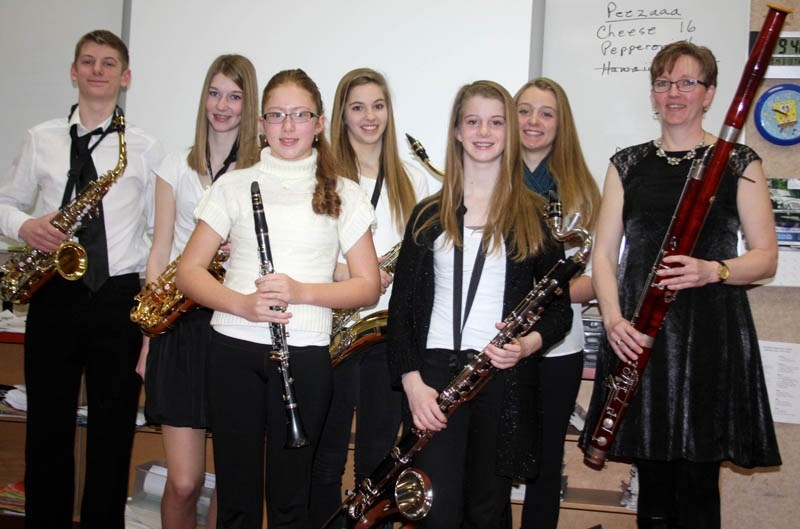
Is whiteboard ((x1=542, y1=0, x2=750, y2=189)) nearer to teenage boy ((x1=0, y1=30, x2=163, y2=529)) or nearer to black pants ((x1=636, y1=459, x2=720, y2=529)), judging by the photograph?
black pants ((x1=636, y1=459, x2=720, y2=529))

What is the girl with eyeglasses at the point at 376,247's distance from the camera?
307 centimetres

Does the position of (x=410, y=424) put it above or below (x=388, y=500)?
above

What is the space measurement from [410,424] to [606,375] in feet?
2.29

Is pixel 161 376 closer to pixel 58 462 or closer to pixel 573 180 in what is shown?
pixel 58 462

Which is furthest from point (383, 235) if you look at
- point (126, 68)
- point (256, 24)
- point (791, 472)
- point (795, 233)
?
point (791, 472)

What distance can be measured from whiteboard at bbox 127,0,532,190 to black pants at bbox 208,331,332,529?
1770 millimetres

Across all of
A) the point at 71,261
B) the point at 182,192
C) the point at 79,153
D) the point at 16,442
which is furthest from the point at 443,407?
Answer: the point at 16,442

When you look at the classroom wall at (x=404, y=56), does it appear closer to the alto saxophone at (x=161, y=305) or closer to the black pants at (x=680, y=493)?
the black pants at (x=680, y=493)

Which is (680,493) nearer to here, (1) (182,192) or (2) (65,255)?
(1) (182,192)

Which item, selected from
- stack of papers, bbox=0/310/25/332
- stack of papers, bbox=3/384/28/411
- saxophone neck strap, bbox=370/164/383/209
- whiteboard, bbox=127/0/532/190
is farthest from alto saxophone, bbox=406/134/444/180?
stack of papers, bbox=3/384/28/411

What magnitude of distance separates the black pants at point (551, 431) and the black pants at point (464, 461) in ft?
1.59

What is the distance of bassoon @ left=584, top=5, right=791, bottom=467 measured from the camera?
2.46 m

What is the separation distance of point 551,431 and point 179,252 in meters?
1.54

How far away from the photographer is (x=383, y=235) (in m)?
3.24
